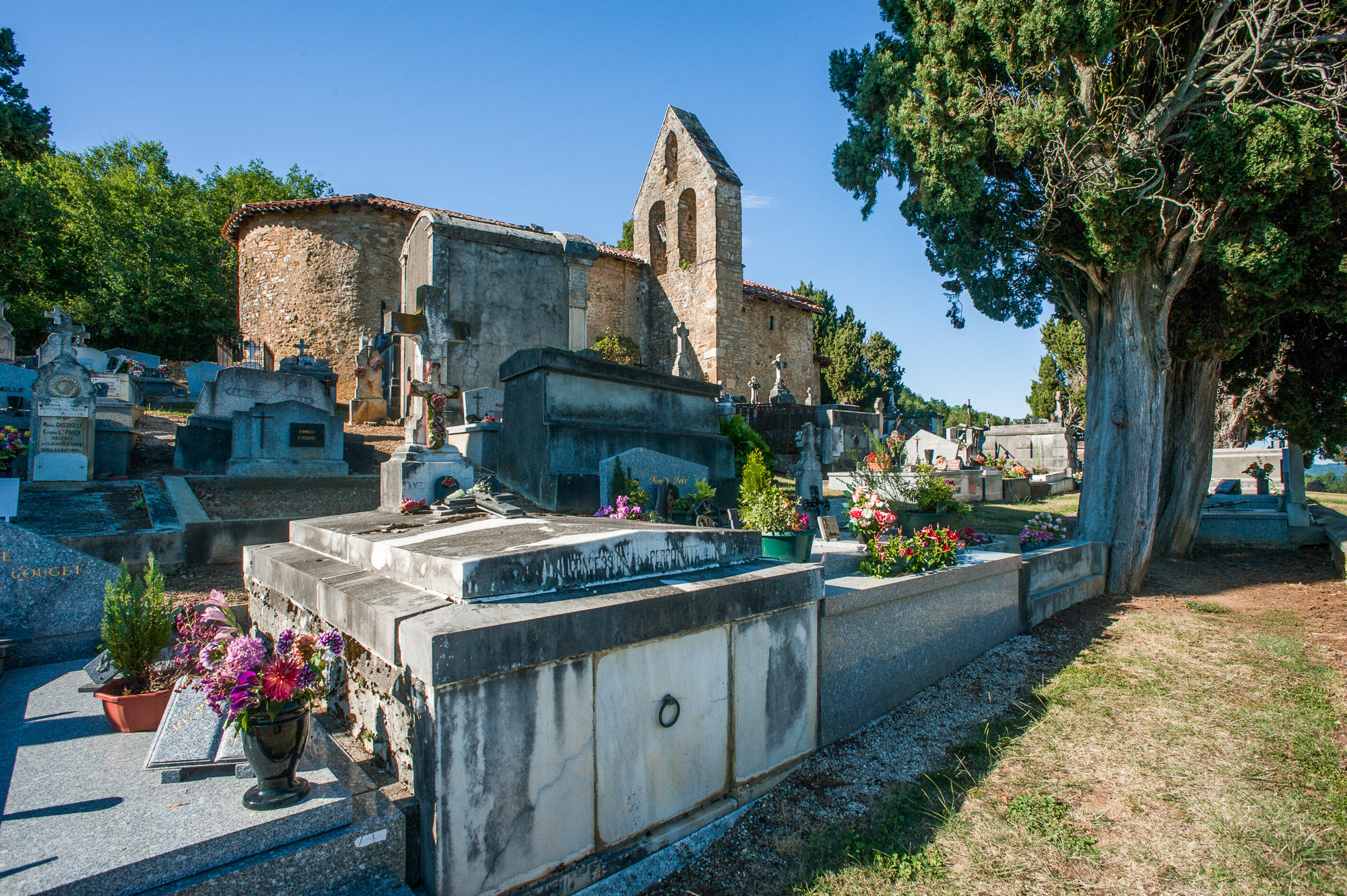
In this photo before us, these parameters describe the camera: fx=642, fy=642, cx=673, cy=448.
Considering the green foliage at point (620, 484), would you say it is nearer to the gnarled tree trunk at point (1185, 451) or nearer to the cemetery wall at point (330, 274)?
the gnarled tree trunk at point (1185, 451)

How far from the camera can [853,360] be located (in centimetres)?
3228

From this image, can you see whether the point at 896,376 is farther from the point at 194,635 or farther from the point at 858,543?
the point at 194,635

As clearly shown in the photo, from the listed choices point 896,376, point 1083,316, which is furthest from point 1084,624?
point 896,376

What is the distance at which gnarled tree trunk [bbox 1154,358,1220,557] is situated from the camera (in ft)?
29.0

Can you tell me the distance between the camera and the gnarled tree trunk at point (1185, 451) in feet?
29.0

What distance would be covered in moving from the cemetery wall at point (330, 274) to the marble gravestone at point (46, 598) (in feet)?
62.1

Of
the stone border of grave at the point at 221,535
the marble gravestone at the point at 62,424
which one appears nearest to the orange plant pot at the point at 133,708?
the stone border of grave at the point at 221,535

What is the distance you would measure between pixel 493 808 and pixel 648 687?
2.46 ft

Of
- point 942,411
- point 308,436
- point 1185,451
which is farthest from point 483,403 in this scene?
point 942,411

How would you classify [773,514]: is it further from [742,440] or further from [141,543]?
[742,440]

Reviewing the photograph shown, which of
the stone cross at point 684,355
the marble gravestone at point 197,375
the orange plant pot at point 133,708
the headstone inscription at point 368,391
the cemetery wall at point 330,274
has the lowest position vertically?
the orange plant pot at point 133,708

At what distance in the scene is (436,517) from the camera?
446cm

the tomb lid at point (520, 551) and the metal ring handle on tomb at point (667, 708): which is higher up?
the tomb lid at point (520, 551)

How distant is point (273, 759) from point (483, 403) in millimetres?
9303
